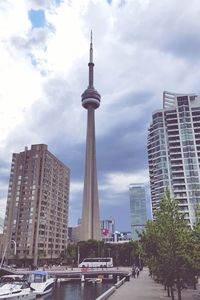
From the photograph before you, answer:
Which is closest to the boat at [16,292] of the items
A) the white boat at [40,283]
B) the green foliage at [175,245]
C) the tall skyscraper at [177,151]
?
the white boat at [40,283]

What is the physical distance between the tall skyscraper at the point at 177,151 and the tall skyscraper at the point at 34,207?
151 ft

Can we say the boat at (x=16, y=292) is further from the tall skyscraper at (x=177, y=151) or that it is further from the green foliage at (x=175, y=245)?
the tall skyscraper at (x=177, y=151)

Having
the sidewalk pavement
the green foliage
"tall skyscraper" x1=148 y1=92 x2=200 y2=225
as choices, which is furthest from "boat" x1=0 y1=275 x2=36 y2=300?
"tall skyscraper" x1=148 y1=92 x2=200 y2=225

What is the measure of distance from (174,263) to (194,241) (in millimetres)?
3855

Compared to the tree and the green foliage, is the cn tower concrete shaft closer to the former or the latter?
the green foliage

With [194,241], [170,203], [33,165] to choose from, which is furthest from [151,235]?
[33,165]

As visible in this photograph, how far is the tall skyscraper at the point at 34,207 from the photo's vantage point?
118 metres

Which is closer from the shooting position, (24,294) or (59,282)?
(24,294)

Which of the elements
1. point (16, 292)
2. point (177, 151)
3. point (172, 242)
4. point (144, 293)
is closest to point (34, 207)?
point (177, 151)

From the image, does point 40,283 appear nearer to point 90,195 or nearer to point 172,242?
point 172,242

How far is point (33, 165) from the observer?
129375 millimetres

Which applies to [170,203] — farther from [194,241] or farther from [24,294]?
[24,294]

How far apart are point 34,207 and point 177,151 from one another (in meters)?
64.1

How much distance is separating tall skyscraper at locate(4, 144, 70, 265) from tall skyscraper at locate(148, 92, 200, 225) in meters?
46.0
